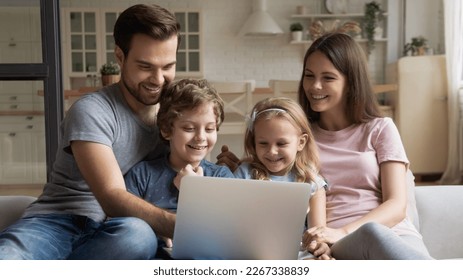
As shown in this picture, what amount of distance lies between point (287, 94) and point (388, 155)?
10.1ft

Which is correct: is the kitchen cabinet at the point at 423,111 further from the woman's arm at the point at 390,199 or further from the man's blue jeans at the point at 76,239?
the man's blue jeans at the point at 76,239

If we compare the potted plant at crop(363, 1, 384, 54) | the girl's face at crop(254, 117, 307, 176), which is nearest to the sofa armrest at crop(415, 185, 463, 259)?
the girl's face at crop(254, 117, 307, 176)

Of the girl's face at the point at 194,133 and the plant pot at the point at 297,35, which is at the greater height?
the plant pot at the point at 297,35

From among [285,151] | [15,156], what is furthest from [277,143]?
[15,156]

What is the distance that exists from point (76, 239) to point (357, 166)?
0.82m

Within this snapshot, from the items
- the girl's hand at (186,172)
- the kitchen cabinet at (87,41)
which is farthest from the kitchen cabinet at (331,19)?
the girl's hand at (186,172)

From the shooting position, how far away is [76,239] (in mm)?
1649

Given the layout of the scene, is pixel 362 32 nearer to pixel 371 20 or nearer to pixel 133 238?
pixel 371 20

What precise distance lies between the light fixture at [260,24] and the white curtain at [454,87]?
1619 mm

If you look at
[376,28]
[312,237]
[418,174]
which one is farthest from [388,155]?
[376,28]

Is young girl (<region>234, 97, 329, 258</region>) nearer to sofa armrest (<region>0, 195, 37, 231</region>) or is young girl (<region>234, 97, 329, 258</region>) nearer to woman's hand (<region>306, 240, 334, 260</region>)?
woman's hand (<region>306, 240, 334, 260</region>)

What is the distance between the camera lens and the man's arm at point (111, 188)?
1489 millimetres
